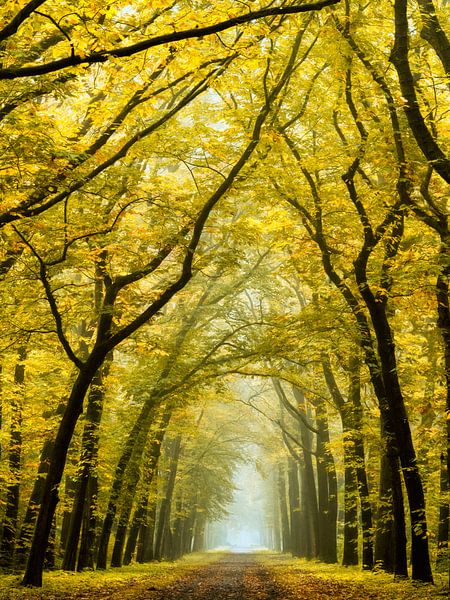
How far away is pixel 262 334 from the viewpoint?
60.3ft

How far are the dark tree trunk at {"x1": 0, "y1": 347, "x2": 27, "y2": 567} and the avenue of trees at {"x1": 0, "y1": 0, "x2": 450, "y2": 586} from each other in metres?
0.10

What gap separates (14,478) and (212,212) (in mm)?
9987

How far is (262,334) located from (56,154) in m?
11.9

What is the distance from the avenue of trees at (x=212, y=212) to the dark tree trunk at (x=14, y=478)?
10 cm

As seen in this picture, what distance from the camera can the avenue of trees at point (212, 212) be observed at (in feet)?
26.8

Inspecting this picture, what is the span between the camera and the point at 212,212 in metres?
14.0

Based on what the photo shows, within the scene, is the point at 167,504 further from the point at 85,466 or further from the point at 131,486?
the point at 85,466

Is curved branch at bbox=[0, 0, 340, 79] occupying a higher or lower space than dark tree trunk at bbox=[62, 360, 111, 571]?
higher

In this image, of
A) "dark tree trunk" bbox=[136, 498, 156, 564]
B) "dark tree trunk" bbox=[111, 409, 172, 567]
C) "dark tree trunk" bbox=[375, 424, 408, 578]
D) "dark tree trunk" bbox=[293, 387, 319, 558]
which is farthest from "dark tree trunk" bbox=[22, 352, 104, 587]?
"dark tree trunk" bbox=[136, 498, 156, 564]

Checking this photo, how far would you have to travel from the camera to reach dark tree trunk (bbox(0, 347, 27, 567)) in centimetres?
1622

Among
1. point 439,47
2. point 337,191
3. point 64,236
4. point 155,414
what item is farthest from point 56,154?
point 155,414

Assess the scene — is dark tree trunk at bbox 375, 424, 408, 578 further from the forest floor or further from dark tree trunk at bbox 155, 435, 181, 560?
dark tree trunk at bbox 155, 435, 181, 560

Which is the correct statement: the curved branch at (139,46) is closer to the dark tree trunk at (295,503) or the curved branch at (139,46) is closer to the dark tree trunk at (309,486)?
the dark tree trunk at (309,486)

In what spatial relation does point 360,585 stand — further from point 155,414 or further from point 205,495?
point 205,495
